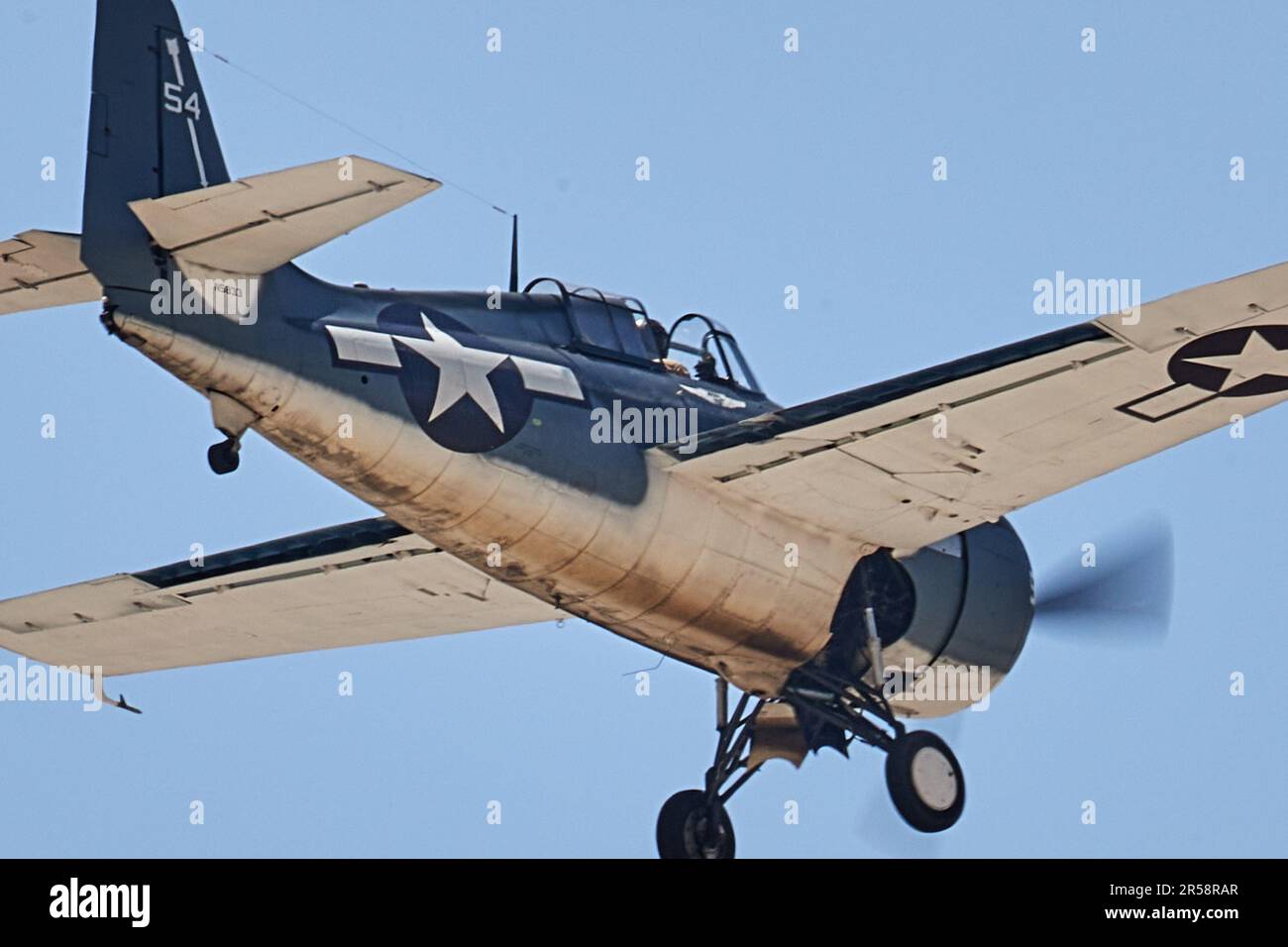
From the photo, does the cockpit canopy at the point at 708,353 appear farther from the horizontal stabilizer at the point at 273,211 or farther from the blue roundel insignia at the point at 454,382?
the horizontal stabilizer at the point at 273,211

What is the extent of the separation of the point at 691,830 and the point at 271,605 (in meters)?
3.48

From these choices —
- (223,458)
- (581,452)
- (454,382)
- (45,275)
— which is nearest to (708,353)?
(581,452)

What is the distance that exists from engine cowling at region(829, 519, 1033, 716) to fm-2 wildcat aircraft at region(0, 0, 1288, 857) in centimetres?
2

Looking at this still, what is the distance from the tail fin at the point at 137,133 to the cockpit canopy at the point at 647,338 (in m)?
2.59

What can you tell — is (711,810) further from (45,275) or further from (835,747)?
(45,275)

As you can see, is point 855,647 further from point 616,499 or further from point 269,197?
point 269,197

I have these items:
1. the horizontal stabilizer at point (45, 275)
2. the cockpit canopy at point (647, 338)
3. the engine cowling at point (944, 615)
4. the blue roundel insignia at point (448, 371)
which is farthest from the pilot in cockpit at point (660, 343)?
the horizontal stabilizer at point (45, 275)

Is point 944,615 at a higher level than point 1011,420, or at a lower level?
lower

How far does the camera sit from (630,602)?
50.9ft

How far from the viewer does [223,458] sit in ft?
42.5

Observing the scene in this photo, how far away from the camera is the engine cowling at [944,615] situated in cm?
1675

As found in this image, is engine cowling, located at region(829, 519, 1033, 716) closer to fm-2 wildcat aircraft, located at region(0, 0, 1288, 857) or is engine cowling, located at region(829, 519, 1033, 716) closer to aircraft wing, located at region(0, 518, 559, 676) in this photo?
fm-2 wildcat aircraft, located at region(0, 0, 1288, 857)

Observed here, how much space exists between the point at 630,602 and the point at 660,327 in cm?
193

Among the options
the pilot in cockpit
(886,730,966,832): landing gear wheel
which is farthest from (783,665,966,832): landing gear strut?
the pilot in cockpit
